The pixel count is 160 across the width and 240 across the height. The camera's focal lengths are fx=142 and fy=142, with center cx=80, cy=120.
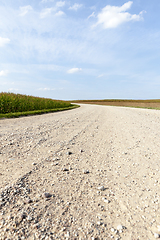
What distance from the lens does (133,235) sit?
1.89 m

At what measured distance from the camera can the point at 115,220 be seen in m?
2.11

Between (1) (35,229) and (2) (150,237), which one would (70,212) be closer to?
(1) (35,229)

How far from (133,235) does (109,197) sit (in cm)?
72

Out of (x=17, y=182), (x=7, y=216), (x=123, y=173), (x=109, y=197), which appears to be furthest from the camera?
(x=123, y=173)

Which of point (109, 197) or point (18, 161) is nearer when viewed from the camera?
point (109, 197)

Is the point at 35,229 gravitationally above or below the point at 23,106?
below

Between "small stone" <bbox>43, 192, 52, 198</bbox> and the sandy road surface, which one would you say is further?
"small stone" <bbox>43, 192, 52, 198</bbox>

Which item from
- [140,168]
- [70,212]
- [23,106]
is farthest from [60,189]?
[23,106]

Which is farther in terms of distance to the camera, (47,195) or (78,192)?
(78,192)

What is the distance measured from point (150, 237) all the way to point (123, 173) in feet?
5.16

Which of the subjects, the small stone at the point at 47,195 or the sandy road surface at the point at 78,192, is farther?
the small stone at the point at 47,195

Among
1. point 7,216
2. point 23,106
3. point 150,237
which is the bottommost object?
point 150,237

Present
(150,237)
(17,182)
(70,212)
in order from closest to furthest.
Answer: (150,237) → (70,212) → (17,182)

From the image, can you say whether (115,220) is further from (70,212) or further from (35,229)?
(35,229)
